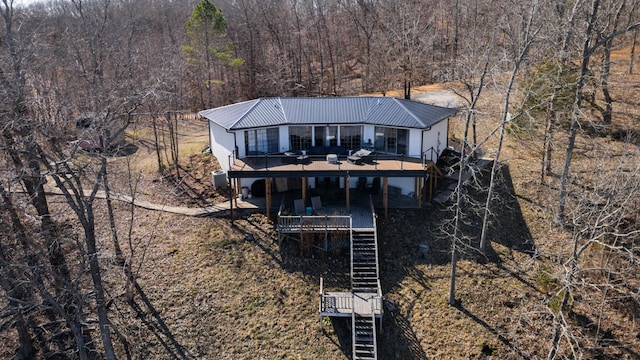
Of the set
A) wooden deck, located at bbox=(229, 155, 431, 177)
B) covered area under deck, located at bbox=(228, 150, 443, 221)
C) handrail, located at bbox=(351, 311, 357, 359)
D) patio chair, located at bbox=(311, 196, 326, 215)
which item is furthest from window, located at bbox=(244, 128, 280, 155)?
handrail, located at bbox=(351, 311, 357, 359)

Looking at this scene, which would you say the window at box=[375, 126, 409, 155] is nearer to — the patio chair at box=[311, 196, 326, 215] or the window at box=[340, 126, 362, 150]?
the window at box=[340, 126, 362, 150]

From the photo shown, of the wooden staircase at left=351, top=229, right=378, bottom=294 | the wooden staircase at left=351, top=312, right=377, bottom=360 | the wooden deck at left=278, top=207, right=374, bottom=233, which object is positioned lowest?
the wooden staircase at left=351, top=312, right=377, bottom=360

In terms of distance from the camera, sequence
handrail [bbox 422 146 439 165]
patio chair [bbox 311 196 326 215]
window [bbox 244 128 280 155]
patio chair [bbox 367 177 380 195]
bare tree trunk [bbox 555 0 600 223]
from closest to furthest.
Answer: bare tree trunk [bbox 555 0 600 223]
patio chair [bbox 311 196 326 215]
handrail [bbox 422 146 439 165]
patio chair [bbox 367 177 380 195]
window [bbox 244 128 280 155]

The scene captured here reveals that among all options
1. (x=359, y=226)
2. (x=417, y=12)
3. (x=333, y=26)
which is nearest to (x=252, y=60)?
(x=333, y=26)

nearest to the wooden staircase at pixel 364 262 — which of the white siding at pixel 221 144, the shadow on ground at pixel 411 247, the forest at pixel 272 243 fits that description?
the shadow on ground at pixel 411 247

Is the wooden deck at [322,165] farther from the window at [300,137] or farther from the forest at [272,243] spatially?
the forest at [272,243]

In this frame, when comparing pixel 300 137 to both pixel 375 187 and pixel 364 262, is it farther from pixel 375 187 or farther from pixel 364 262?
pixel 364 262
